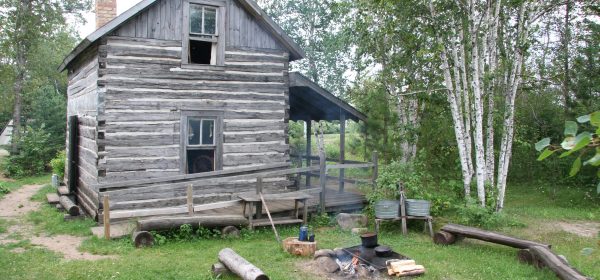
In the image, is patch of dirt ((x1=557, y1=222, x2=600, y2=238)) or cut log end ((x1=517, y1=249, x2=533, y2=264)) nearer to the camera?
cut log end ((x1=517, y1=249, x2=533, y2=264))

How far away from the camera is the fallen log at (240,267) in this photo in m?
7.12

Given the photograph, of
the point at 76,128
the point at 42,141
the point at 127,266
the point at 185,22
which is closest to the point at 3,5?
the point at 42,141

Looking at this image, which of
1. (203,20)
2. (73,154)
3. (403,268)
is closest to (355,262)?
(403,268)

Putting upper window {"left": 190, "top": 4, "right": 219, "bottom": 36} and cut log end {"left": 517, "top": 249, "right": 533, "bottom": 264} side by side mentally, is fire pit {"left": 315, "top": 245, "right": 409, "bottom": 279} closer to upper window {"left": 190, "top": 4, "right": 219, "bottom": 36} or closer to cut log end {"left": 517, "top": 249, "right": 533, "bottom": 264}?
cut log end {"left": 517, "top": 249, "right": 533, "bottom": 264}

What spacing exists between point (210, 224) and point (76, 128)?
24.0ft

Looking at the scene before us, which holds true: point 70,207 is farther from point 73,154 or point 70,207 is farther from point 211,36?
point 211,36

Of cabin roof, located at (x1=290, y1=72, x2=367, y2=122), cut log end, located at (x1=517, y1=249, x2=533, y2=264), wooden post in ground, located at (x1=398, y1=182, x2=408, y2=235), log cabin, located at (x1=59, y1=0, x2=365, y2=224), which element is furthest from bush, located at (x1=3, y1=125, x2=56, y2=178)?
cut log end, located at (x1=517, y1=249, x2=533, y2=264)

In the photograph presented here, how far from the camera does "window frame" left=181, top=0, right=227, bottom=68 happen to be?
39.7 feet

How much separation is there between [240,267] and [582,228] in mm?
9763

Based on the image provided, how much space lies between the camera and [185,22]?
12.1 meters

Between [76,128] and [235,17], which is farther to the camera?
[76,128]

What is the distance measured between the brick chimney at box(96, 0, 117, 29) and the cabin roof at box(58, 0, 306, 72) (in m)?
1.44

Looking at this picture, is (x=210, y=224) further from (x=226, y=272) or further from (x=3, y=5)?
(x=3, y=5)

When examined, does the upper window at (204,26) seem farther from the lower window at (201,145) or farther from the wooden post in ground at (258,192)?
the wooden post in ground at (258,192)
